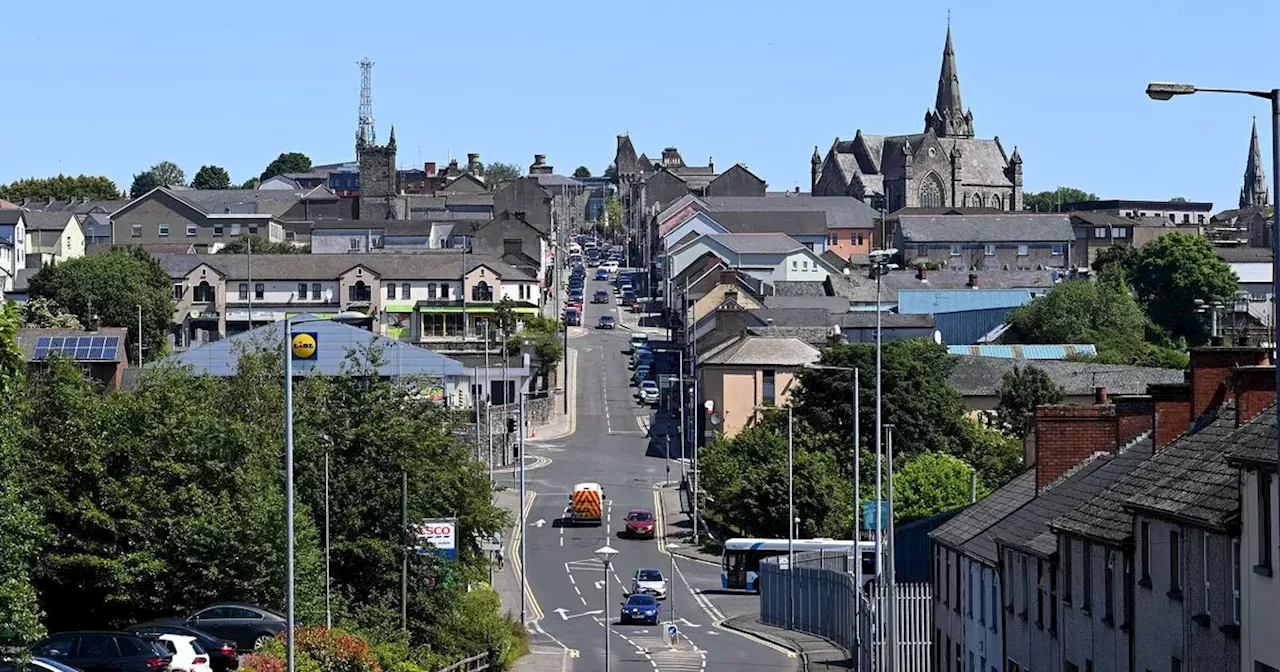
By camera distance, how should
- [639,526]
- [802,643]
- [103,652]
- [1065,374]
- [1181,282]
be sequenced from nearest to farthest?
1. [103,652]
2. [802,643]
3. [639,526]
4. [1065,374]
5. [1181,282]

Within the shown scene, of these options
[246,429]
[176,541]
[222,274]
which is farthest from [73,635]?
[222,274]

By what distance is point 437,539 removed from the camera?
173 ft

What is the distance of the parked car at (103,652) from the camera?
35.4 metres

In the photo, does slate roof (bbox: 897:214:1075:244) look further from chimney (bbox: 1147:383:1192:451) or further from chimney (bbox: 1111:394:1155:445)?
chimney (bbox: 1147:383:1192:451)

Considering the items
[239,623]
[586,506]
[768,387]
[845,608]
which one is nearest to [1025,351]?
[768,387]

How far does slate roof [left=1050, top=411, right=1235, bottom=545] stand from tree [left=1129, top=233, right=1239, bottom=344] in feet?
422

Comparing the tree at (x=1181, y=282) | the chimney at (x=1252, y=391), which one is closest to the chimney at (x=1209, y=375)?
the chimney at (x=1252, y=391)

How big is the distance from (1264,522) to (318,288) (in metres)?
132

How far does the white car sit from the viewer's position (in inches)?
1433

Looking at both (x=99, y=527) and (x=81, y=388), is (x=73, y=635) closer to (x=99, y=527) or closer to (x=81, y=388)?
(x=99, y=527)

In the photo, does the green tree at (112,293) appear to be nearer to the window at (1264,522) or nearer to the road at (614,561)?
the road at (614,561)

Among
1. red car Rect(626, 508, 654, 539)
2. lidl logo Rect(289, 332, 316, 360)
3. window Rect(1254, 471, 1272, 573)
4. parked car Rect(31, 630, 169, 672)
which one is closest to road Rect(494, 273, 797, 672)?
red car Rect(626, 508, 654, 539)

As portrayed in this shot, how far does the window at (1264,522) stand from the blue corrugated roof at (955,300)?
412 feet

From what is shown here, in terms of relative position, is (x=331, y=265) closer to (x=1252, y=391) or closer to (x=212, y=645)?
(x=212, y=645)
